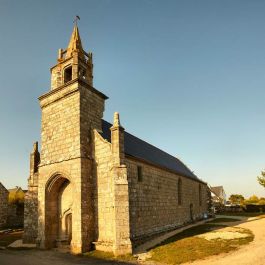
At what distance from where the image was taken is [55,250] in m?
16.1

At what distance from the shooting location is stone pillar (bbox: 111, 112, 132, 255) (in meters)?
13.9

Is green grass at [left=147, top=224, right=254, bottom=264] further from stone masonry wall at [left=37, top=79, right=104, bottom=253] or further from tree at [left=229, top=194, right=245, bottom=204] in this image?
tree at [left=229, top=194, right=245, bottom=204]

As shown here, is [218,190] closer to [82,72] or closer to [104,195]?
[104,195]

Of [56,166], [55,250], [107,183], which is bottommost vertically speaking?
[55,250]

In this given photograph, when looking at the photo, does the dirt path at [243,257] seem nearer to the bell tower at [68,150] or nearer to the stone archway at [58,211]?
the bell tower at [68,150]

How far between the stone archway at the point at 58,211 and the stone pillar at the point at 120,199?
432 centimetres

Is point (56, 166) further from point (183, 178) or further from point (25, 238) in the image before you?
point (183, 178)

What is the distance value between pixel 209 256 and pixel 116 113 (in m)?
9.08

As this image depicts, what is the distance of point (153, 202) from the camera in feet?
62.8

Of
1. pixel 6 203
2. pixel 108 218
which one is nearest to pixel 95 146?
pixel 108 218

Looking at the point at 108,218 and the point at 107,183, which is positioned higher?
the point at 107,183

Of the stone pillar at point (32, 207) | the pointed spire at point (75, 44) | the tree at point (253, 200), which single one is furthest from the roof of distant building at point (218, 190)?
the pointed spire at point (75, 44)

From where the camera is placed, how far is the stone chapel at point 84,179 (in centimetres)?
1502

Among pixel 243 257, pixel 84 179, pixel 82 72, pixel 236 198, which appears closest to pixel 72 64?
pixel 82 72
